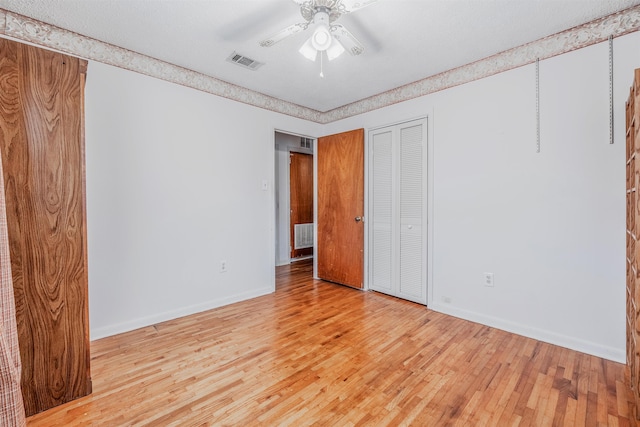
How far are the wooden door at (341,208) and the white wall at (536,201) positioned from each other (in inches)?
37.6

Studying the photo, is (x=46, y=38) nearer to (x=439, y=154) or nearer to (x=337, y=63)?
(x=337, y=63)

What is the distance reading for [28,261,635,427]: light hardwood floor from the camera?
157 centimetres

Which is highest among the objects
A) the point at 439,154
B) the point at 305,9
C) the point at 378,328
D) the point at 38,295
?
the point at 305,9

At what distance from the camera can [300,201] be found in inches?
222

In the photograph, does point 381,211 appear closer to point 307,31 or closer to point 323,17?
point 307,31

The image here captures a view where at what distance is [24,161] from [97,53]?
1452 millimetres

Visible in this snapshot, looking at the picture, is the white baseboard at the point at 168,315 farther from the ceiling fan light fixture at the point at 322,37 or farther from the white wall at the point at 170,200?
the ceiling fan light fixture at the point at 322,37

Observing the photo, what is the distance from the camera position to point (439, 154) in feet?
9.95

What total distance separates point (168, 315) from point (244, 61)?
2.62 metres

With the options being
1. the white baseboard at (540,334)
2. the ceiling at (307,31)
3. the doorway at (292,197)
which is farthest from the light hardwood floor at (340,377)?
the doorway at (292,197)

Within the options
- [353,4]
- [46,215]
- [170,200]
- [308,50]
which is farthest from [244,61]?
[46,215]

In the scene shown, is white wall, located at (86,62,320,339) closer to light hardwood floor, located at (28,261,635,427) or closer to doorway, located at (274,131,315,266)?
light hardwood floor, located at (28,261,635,427)

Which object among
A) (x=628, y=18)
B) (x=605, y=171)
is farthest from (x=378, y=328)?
(x=628, y=18)

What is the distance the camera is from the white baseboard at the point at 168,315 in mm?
2464
